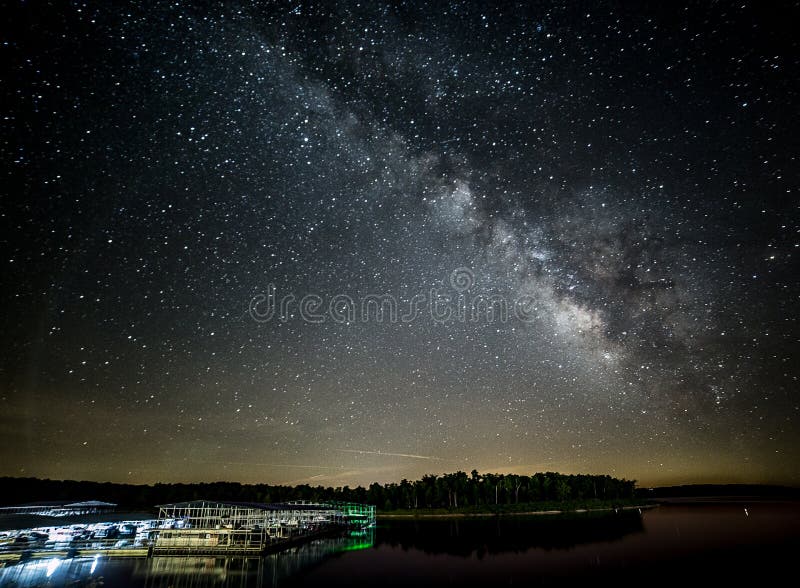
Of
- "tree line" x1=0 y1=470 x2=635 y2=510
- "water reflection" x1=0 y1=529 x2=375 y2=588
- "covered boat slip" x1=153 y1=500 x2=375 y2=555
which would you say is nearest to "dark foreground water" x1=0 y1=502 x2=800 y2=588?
"water reflection" x1=0 y1=529 x2=375 y2=588

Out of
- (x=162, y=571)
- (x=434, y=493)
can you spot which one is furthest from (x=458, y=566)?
(x=434, y=493)

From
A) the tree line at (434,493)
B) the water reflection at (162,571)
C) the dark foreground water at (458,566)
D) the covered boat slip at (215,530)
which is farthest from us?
the tree line at (434,493)

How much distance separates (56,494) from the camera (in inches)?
5522

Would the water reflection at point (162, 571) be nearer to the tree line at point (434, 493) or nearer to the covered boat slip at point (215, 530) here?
the covered boat slip at point (215, 530)

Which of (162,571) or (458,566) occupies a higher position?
(162,571)

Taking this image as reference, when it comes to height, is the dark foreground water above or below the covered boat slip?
below

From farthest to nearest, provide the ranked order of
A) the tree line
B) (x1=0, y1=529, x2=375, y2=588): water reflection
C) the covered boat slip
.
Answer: the tree line < the covered boat slip < (x1=0, y1=529, x2=375, y2=588): water reflection

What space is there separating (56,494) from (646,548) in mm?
163992

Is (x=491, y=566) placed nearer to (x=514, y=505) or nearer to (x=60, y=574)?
(x=60, y=574)

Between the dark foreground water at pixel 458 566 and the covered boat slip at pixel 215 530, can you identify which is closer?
the dark foreground water at pixel 458 566

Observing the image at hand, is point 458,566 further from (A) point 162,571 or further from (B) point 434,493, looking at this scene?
(B) point 434,493

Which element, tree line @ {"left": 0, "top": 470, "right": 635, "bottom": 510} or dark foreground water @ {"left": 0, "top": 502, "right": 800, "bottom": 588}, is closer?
dark foreground water @ {"left": 0, "top": 502, "right": 800, "bottom": 588}

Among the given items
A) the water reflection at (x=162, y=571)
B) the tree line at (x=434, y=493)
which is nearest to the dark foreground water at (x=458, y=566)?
the water reflection at (x=162, y=571)

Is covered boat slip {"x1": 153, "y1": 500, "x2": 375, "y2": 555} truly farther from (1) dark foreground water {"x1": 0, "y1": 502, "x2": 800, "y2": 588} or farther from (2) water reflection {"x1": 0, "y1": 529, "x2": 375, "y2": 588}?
(1) dark foreground water {"x1": 0, "y1": 502, "x2": 800, "y2": 588}
